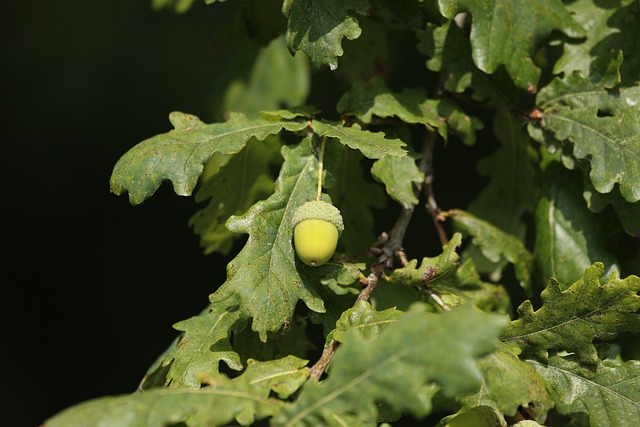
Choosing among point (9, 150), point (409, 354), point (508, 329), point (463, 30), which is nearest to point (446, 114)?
point (463, 30)

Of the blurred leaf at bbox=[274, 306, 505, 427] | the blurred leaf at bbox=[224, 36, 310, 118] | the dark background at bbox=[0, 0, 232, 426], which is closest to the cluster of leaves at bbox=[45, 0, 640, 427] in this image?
the blurred leaf at bbox=[274, 306, 505, 427]

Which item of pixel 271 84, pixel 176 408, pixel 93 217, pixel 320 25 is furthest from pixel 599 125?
pixel 93 217

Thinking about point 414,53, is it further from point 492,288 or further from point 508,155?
point 492,288

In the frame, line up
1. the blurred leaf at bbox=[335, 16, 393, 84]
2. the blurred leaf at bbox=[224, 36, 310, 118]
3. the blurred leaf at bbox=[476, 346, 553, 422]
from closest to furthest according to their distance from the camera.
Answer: the blurred leaf at bbox=[476, 346, 553, 422], the blurred leaf at bbox=[335, 16, 393, 84], the blurred leaf at bbox=[224, 36, 310, 118]

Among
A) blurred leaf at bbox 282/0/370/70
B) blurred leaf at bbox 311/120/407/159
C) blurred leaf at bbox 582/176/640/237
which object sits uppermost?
blurred leaf at bbox 282/0/370/70

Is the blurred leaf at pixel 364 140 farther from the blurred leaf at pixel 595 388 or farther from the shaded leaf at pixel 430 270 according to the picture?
the blurred leaf at pixel 595 388

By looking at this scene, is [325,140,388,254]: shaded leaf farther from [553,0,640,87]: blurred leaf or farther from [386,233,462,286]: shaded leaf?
[553,0,640,87]: blurred leaf

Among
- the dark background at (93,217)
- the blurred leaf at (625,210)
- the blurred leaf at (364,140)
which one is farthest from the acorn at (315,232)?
the dark background at (93,217)
